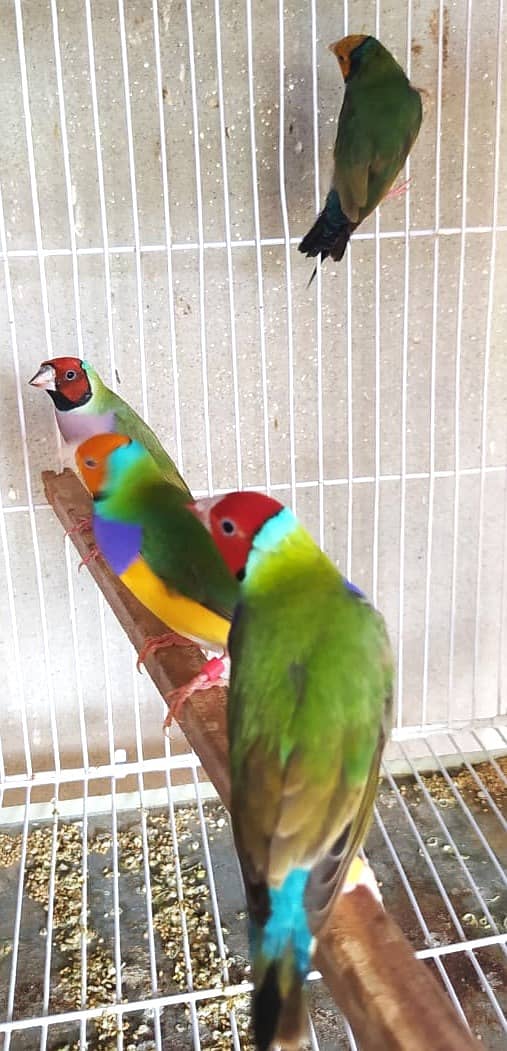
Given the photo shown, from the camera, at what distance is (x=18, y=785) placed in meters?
1.50

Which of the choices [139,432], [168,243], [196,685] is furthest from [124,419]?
[196,685]


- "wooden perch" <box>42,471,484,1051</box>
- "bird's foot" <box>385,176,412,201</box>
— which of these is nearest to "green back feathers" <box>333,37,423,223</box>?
"bird's foot" <box>385,176,412,201</box>

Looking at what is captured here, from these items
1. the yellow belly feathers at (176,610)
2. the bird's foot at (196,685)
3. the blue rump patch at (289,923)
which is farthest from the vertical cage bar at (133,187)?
the blue rump patch at (289,923)

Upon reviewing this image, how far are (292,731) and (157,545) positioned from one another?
43 centimetres

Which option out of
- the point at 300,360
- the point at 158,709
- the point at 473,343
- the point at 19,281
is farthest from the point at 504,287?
the point at 158,709

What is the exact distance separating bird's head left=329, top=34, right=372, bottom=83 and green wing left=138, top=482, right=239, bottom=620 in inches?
27.1

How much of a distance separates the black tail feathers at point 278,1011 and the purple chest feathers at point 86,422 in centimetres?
86

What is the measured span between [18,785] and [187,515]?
0.77 meters

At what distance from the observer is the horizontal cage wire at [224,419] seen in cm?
128

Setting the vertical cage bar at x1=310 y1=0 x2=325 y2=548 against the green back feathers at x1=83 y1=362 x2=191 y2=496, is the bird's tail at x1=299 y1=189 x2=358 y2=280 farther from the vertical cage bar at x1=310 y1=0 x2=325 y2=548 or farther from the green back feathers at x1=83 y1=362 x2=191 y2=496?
the green back feathers at x1=83 y1=362 x2=191 y2=496

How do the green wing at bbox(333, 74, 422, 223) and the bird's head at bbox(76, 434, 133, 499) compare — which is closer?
the bird's head at bbox(76, 434, 133, 499)

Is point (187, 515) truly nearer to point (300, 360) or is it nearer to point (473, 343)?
point (300, 360)

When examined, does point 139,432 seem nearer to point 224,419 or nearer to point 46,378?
point 46,378

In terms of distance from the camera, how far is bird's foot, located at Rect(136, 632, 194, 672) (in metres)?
0.98
